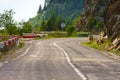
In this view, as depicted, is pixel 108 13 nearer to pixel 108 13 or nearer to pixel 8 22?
pixel 108 13

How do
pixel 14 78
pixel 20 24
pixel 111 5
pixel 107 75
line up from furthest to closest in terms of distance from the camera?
pixel 20 24
pixel 111 5
pixel 107 75
pixel 14 78

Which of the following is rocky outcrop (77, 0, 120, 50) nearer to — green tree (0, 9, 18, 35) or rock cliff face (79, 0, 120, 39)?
rock cliff face (79, 0, 120, 39)

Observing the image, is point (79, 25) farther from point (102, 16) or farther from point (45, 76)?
point (45, 76)

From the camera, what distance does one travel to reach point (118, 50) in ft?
119

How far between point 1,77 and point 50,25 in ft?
453

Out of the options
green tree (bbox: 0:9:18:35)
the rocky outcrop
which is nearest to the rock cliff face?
the rocky outcrop

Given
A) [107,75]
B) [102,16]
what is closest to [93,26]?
[102,16]

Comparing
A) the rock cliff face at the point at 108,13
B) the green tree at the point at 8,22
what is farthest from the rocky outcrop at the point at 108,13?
the green tree at the point at 8,22

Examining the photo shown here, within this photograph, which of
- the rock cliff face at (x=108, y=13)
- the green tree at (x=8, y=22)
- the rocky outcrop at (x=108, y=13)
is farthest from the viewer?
the green tree at (x=8, y=22)

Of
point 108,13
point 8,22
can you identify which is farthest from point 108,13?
point 8,22

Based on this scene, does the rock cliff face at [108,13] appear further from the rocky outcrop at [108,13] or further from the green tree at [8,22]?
the green tree at [8,22]

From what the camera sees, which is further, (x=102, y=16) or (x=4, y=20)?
(x=4, y=20)

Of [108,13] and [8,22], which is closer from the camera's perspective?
[108,13]

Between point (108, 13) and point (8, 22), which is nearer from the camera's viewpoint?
point (108, 13)
